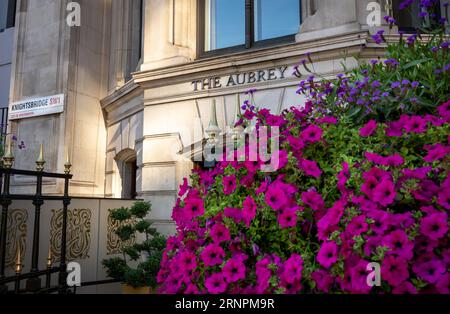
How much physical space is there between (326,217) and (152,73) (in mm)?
7485

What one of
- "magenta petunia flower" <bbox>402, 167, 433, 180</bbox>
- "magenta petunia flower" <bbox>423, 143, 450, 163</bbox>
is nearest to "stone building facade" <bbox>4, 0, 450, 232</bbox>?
"magenta petunia flower" <bbox>423, 143, 450, 163</bbox>

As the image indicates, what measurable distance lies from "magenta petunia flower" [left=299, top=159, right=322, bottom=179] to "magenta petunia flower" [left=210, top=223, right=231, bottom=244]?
1.64 feet

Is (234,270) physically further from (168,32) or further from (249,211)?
(168,32)

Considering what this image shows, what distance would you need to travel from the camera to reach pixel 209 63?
7.92 metres

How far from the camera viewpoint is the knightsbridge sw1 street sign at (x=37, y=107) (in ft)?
34.9

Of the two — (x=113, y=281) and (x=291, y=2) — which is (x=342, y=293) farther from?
(x=291, y=2)

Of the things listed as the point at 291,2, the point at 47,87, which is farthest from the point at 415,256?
the point at 47,87

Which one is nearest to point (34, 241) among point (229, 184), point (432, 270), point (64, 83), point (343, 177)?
point (229, 184)

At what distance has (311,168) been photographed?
2035 mm

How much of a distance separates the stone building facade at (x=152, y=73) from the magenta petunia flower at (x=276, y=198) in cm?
375

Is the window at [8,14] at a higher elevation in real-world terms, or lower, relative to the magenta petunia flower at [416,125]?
higher

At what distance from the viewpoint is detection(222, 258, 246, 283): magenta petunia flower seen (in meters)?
1.74

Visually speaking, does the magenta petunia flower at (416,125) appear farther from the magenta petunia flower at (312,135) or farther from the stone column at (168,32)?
the stone column at (168,32)

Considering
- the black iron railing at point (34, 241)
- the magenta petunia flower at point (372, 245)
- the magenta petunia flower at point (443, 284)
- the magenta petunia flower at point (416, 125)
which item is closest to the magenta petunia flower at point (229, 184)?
the magenta petunia flower at point (372, 245)
